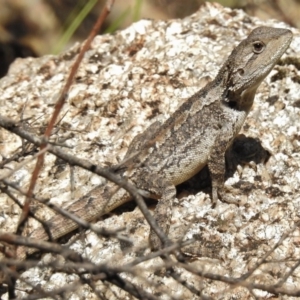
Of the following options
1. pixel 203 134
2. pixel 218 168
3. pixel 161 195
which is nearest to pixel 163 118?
pixel 203 134

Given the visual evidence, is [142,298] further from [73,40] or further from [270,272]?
[73,40]

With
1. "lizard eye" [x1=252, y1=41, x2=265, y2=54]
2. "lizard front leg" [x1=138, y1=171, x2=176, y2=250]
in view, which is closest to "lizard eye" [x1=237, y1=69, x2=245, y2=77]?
"lizard eye" [x1=252, y1=41, x2=265, y2=54]

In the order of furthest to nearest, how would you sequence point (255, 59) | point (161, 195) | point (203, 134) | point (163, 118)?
point (163, 118)
point (203, 134)
point (255, 59)
point (161, 195)

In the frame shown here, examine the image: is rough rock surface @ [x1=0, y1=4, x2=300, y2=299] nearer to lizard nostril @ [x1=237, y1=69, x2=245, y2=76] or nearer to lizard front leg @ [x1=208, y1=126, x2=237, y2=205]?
lizard front leg @ [x1=208, y1=126, x2=237, y2=205]

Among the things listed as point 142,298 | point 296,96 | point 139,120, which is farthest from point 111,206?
point 296,96

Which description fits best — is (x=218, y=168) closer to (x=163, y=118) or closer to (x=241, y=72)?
(x=241, y=72)

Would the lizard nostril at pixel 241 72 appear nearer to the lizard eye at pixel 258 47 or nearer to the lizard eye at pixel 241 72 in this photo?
the lizard eye at pixel 241 72

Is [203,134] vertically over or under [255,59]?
under
